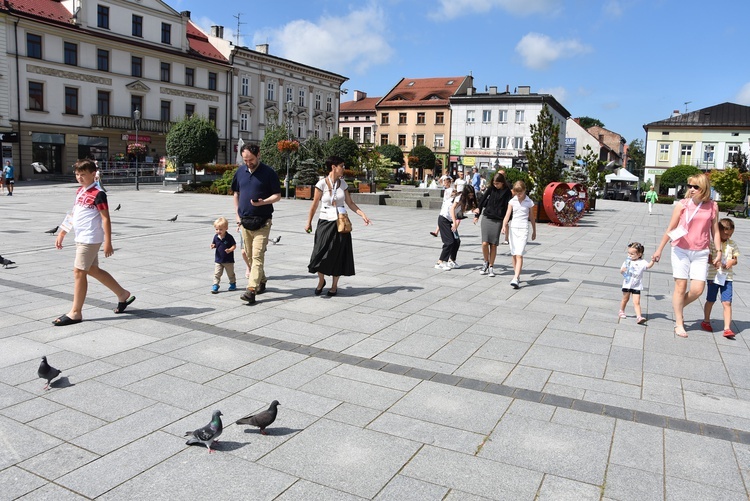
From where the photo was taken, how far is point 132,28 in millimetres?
45281

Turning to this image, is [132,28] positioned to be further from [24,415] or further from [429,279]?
[24,415]

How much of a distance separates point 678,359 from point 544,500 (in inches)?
126

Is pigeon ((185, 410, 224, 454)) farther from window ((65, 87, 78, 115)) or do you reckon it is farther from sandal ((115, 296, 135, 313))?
window ((65, 87, 78, 115))

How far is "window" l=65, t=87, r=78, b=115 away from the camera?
41.5 meters

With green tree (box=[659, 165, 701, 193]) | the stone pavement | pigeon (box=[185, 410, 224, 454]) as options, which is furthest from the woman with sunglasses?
green tree (box=[659, 165, 701, 193])

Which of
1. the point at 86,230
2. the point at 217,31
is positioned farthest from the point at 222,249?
the point at 217,31

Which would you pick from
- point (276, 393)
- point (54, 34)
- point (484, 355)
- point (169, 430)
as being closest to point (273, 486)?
point (169, 430)

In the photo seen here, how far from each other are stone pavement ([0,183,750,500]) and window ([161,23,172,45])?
43840mm

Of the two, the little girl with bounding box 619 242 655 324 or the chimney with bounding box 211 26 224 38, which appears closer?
the little girl with bounding box 619 242 655 324

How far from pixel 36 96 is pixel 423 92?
152ft

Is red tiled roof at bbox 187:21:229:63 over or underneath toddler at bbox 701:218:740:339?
over

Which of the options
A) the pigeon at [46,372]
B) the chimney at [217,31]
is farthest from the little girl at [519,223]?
the chimney at [217,31]

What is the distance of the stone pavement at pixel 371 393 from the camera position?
3.32m

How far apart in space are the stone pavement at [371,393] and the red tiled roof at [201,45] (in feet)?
154
